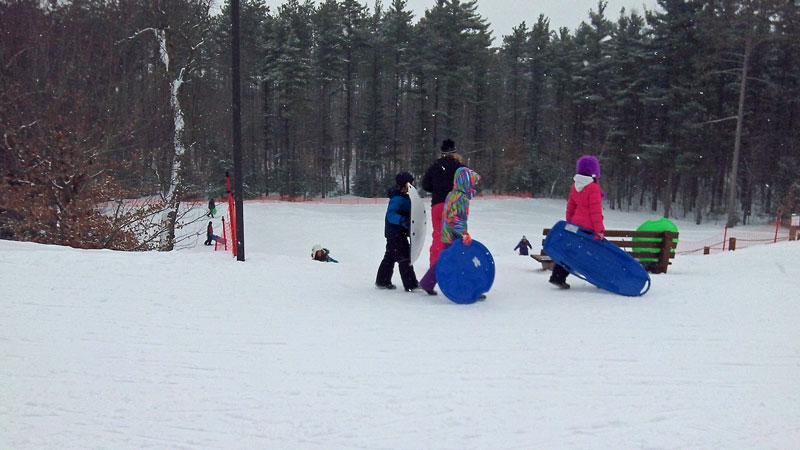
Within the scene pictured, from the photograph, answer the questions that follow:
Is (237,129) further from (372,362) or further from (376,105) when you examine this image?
(376,105)

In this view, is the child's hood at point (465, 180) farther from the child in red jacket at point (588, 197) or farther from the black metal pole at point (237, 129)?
the black metal pole at point (237, 129)

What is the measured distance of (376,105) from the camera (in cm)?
4378

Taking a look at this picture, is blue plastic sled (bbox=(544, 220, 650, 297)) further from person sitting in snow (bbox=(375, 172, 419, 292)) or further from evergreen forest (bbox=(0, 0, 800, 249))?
evergreen forest (bbox=(0, 0, 800, 249))

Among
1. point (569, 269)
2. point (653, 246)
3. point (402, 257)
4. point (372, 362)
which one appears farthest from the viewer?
point (653, 246)

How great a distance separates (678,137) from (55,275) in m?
36.6

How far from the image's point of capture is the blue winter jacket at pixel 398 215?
686 cm

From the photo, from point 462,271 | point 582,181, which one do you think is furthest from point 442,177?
point 582,181

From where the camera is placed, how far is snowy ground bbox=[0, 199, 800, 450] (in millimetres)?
3254

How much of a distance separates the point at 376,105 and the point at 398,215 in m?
38.2

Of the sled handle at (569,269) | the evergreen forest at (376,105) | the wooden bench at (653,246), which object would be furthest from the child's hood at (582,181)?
the evergreen forest at (376,105)

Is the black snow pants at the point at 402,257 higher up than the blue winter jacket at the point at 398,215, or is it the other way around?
the blue winter jacket at the point at 398,215

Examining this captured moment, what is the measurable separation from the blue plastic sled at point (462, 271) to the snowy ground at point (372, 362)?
0.22 meters

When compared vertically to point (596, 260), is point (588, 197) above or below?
above

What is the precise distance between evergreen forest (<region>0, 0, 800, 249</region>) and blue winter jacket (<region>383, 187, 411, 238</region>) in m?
7.08
